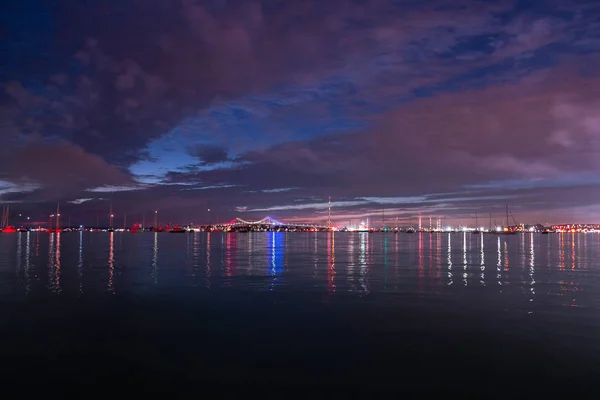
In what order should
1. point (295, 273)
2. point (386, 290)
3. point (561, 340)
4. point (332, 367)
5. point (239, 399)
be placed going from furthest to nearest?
point (295, 273), point (386, 290), point (561, 340), point (332, 367), point (239, 399)

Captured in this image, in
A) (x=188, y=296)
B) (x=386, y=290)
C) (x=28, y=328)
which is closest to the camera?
(x=28, y=328)

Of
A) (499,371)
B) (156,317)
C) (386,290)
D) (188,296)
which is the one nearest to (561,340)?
(499,371)

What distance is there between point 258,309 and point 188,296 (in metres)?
5.16

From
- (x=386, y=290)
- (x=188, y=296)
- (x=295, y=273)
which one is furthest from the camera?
(x=295, y=273)

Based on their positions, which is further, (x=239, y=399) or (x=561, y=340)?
(x=561, y=340)

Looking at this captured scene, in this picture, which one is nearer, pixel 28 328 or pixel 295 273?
pixel 28 328

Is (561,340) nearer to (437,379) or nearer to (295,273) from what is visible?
(437,379)

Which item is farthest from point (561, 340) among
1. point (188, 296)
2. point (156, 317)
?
point (188, 296)

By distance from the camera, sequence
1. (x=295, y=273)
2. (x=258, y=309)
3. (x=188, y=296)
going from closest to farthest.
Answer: (x=258, y=309) → (x=188, y=296) → (x=295, y=273)

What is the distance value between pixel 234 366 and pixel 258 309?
7260mm

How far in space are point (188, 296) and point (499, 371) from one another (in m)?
15.6

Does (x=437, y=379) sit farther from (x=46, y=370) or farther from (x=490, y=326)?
(x=46, y=370)

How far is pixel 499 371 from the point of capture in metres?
12.1

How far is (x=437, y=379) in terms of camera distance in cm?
1159
